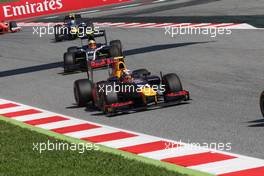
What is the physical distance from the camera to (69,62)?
23.8 metres

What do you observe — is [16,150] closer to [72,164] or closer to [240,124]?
[72,164]

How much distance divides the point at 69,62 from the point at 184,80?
5.31m

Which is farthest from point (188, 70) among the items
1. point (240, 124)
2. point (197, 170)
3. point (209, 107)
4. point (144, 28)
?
point (144, 28)

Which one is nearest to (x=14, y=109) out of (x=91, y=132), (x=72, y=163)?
(x=91, y=132)

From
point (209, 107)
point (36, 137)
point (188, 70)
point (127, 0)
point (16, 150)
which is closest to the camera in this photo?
point (16, 150)

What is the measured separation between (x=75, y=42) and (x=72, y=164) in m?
23.5

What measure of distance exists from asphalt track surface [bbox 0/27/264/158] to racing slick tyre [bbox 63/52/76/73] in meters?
0.34

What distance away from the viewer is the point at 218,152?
11.2 m

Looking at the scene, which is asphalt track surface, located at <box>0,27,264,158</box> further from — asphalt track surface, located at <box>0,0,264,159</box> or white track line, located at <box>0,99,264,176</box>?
white track line, located at <box>0,99,264,176</box>

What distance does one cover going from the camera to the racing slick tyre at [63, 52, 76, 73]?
77.7ft
